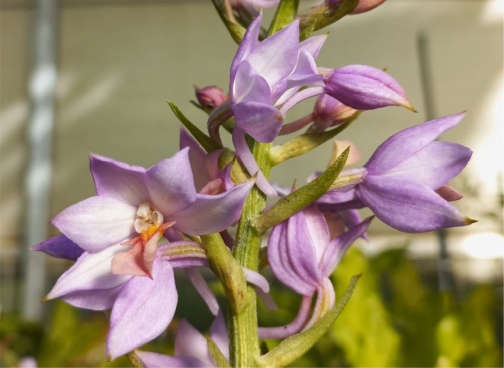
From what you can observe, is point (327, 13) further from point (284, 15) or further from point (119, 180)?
point (119, 180)

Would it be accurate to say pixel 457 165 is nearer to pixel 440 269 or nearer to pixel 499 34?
pixel 440 269

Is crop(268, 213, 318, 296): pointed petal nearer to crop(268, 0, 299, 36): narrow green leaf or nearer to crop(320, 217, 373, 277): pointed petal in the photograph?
crop(320, 217, 373, 277): pointed petal

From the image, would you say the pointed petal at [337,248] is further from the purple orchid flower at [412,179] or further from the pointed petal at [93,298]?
the pointed petal at [93,298]

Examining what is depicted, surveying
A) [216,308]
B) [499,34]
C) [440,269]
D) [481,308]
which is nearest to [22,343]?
[481,308]

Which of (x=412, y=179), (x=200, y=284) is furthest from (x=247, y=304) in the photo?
(x=412, y=179)

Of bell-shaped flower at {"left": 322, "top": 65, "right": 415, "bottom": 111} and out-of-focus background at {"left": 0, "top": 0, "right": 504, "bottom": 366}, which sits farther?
out-of-focus background at {"left": 0, "top": 0, "right": 504, "bottom": 366}

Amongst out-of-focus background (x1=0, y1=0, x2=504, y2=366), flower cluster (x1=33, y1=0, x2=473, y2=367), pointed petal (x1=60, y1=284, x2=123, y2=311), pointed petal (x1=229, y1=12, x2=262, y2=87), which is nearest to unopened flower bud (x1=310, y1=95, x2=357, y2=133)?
flower cluster (x1=33, y1=0, x2=473, y2=367)
